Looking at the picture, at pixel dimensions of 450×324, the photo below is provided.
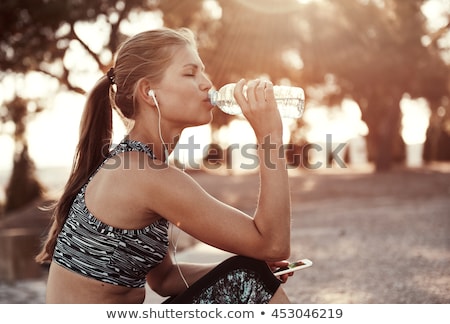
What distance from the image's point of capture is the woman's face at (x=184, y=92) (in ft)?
8.30

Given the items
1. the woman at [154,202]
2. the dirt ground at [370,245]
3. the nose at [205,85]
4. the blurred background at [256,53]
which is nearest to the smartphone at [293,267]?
the woman at [154,202]

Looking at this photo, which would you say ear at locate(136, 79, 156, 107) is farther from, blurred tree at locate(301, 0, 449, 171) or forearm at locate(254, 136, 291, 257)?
blurred tree at locate(301, 0, 449, 171)

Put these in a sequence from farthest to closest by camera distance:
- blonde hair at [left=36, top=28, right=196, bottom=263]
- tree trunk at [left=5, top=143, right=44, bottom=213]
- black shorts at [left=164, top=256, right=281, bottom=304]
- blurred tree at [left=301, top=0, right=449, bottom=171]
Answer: blurred tree at [left=301, top=0, right=449, bottom=171] < tree trunk at [left=5, top=143, right=44, bottom=213] < blonde hair at [left=36, top=28, right=196, bottom=263] < black shorts at [left=164, top=256, right=281, bottom=304]

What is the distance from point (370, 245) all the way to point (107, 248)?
5.32 m

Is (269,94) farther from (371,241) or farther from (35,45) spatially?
(35,45)

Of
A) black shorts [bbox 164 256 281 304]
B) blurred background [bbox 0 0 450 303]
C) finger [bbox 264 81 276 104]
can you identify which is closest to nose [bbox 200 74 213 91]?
finger [bbox 264 81 276 104]

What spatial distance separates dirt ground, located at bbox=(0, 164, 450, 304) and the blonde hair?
2460 mm

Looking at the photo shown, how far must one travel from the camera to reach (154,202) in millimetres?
2264

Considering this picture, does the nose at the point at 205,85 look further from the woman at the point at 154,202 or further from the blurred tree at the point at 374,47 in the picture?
the blurred tree at the point at 374,47

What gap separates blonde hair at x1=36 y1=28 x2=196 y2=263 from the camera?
8.23 feet

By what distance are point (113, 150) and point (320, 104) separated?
980 inches

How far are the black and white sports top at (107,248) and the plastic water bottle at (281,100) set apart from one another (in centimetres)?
41

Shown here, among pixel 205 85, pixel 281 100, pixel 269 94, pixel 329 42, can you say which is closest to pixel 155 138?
pixel 205 85
